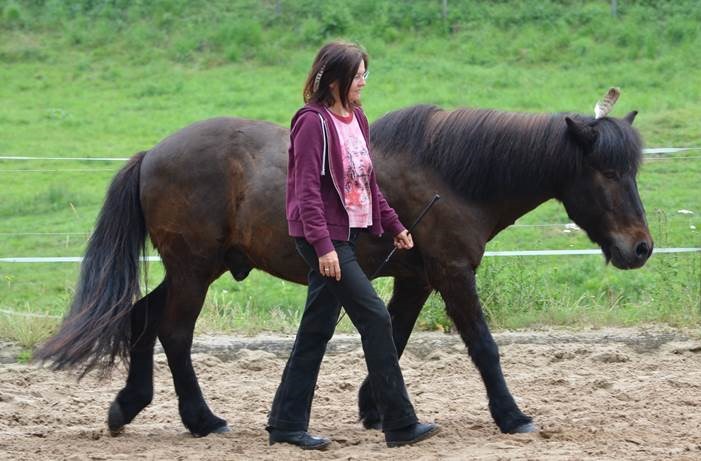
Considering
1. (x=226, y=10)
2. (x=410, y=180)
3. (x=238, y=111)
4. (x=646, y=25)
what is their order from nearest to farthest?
(x=410, y=180), (x=238, y=111), (x=646, y=25), (x=226, y=10)

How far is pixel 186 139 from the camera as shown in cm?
625

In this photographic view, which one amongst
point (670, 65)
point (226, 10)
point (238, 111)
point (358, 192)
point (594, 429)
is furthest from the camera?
point (226, 10)

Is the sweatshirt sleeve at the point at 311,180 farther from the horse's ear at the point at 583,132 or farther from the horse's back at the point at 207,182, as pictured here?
the horse's ear at the point at 583,132

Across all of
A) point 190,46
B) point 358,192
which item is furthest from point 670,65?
point 358,192

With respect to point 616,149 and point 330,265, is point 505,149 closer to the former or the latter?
point 616,149

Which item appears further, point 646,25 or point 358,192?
point 646,25

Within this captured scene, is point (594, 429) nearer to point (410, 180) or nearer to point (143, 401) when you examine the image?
point (410, 180)

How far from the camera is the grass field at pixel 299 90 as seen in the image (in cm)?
932

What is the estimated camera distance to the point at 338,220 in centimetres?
516

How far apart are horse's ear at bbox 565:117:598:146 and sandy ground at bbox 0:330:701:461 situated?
145 centimetres

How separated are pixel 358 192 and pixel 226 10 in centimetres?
1752

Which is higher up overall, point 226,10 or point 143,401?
point 226,10

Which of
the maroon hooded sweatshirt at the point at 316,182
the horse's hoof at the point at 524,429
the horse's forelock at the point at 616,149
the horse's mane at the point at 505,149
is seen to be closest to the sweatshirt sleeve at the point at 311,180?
the maroon hooded sweatshirt at the point at 316,182

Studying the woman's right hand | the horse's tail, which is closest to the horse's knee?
the horse's tail
